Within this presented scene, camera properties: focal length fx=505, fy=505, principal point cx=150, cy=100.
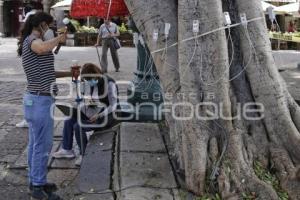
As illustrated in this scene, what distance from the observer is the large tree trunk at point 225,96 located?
4445 millimetres

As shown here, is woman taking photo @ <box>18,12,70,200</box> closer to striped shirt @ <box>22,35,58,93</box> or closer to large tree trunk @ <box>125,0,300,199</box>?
striped shirt @ <box>22,35,58,93</box>

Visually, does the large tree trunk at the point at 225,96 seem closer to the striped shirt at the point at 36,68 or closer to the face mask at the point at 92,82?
the striped shirt at the point at 36,68

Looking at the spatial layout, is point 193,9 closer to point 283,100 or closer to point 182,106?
point 182,106

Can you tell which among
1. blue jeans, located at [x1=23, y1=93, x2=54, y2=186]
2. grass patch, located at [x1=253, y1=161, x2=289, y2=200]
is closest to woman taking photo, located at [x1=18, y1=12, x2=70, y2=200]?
blue jeans, located at [x1=23, y1=93, x2=54, y2=186]

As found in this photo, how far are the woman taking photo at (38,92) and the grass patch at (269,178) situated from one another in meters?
2.02

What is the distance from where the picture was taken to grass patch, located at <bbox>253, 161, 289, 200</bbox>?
4.45 meters

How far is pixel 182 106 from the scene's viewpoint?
4582 millimetres

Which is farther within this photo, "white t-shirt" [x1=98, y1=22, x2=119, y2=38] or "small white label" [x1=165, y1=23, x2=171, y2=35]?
"white t-shirt" [x1=98, y1=22, x2=119, y2=38]

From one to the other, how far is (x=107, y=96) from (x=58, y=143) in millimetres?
1471

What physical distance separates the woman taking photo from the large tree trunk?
95cm

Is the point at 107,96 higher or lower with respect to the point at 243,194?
higher

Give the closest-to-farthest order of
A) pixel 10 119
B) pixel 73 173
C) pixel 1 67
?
1. pixel 73 173
2. pixel 10 119
3. pixel 1 67

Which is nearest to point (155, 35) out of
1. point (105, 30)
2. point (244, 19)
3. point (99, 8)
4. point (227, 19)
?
point (227, 19)

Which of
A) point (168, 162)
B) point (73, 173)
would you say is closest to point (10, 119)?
point (73, 173)
